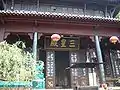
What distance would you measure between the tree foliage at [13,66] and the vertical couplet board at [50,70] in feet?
11.6

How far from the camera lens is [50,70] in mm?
10258

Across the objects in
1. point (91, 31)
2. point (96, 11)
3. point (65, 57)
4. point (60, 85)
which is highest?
point (96, 11)

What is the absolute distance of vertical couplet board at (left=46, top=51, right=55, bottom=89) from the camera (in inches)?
394

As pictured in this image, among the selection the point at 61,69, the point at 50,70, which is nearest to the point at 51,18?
the point at 50,70

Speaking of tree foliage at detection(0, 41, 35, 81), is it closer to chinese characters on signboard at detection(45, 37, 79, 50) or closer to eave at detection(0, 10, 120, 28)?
eave at detection(0, 10, 120, 28)

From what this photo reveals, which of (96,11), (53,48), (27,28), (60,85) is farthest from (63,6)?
(60,85)

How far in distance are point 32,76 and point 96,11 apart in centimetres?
770

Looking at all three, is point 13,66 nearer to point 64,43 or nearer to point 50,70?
point 50,70

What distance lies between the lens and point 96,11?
12602 millimetres

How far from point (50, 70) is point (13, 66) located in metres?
4.26

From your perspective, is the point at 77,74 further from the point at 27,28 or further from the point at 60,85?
the point at 27,28

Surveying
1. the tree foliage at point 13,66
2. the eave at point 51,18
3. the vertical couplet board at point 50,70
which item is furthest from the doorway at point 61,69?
the tree foliage at point 13,66

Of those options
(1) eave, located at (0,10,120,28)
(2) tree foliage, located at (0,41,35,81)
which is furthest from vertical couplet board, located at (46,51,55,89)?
(2) tree foliage, located at (0,41,35,81)

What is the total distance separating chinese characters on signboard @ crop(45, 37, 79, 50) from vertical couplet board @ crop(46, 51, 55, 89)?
0.41 meters
